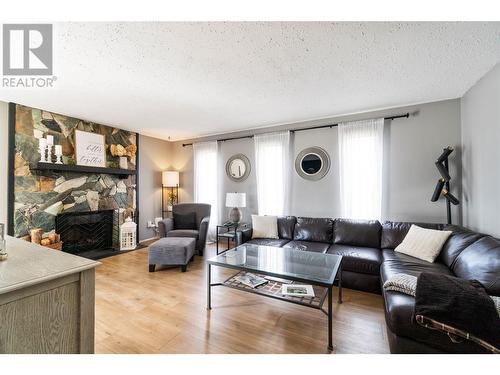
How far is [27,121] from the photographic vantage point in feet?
9.70

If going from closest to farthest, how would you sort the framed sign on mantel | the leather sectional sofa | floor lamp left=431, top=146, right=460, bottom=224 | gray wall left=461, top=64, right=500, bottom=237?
1. the leather sectional sofa
2. gray wall left=461, top=64, right=500, bottom=237
3. floor lamp left=431, top=146, right=460, bottom=224
4. the framed sign on mantel

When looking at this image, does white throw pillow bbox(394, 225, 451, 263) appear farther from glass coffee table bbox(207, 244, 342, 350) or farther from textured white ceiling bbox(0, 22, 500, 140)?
textured white ceiling bbox(0, 22, 500, 140)

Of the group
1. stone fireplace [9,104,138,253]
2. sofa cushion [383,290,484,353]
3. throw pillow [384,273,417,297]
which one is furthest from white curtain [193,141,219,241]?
sofa cushion [383,290,484,353]

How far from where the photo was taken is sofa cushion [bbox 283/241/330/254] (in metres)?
2.71

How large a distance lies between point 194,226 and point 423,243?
3424mm

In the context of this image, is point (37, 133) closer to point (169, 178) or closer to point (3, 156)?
point (3, 156)

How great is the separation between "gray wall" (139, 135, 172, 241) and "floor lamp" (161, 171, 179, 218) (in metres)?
0.09

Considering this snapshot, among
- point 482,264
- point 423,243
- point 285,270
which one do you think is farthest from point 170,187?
point 482,264

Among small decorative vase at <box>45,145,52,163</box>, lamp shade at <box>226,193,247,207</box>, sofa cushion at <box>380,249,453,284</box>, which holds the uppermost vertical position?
small decorative vase at <box>45,145,52,163</box>

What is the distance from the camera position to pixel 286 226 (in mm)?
3361

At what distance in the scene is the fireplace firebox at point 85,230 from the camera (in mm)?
3323

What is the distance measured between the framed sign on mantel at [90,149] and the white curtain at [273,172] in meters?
2.80
